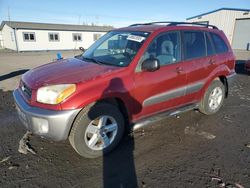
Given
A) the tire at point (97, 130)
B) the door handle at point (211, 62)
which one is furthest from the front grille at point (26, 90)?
the door handle at point (211, 62)

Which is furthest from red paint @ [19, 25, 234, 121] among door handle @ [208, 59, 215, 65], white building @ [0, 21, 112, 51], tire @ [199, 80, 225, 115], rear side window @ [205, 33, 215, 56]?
white building @ [0, 21, 112, 51]

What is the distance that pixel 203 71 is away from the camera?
14.6 ft

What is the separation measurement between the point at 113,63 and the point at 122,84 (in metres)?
0.50

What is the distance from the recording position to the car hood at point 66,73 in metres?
3.09

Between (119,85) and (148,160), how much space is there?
1215 millimetres

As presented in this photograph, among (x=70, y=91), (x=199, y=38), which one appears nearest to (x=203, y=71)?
(x=199, y=38)

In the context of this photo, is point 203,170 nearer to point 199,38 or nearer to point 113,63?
point 113,63

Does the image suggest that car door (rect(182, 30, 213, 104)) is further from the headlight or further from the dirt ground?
the headlight

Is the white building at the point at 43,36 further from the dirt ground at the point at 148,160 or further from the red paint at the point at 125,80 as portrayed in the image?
the red paint at the point at 125,80

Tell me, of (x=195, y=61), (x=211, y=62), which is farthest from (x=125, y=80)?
(x=211, y=62)

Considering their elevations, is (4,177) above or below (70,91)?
below

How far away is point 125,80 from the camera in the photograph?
10.9ft

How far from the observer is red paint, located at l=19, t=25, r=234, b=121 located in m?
3.02

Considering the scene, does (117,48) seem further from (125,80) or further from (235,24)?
(235,24)
